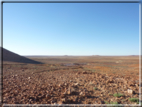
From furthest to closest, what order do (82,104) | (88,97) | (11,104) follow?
(88,97), (82,104), (11,104)

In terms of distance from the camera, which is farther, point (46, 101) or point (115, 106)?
point (46, 101)

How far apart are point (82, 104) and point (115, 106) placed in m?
1.13

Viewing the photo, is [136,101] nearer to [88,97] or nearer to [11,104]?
[88,97]

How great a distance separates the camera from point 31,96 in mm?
3830

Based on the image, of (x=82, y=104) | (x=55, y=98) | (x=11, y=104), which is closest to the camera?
(x=11, y=104)

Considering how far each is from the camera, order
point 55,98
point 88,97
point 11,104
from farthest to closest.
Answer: point 88,97, point 55,98, point 11,104

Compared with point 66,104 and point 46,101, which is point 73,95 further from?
point 46,101

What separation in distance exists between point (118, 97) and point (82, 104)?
172 cm

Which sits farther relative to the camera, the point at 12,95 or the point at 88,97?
the point at 88,97

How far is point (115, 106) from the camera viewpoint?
3.33 m

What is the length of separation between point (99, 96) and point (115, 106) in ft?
3.13

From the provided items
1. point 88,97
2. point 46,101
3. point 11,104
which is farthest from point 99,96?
point 11,104

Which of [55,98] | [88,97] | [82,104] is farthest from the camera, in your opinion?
[88,97]

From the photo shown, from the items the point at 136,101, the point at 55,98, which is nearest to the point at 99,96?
the point at 136,101
